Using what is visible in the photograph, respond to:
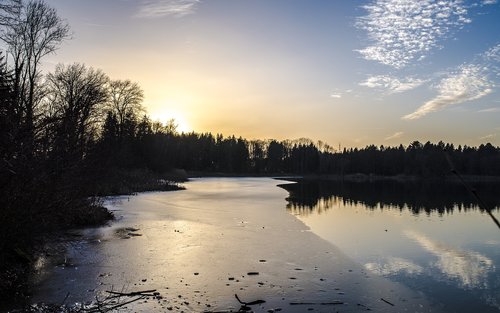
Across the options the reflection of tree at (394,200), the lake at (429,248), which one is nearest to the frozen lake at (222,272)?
the lake at (429,248)

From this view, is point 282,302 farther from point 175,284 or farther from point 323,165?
point 323,165

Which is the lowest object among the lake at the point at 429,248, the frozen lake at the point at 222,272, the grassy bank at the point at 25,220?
the lake at the point at 429,248

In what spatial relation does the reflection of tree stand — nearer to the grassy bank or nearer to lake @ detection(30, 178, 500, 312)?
lake @ detection(30, 178, 500, 312)

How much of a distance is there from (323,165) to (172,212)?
417 ft

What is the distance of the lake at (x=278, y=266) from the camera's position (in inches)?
353

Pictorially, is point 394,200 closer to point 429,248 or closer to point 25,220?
point 429,248

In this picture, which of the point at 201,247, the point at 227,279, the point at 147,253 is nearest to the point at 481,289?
the point at 227,279

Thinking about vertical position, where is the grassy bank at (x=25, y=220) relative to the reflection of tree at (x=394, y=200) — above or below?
above

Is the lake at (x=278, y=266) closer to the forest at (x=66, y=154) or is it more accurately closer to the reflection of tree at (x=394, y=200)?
the forest at (x=66, y=154)

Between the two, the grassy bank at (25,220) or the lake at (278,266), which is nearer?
the grassy bank at (25,220)

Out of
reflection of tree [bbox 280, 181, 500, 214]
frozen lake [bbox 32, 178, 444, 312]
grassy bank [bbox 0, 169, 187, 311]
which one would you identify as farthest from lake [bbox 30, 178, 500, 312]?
reflection of tree [bbox 280, 181, 500, 214]

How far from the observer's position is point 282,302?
8.79 meters

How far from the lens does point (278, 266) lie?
39.1 feet

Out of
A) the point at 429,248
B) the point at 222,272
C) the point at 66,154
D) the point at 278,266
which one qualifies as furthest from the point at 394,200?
the point at 66,154
